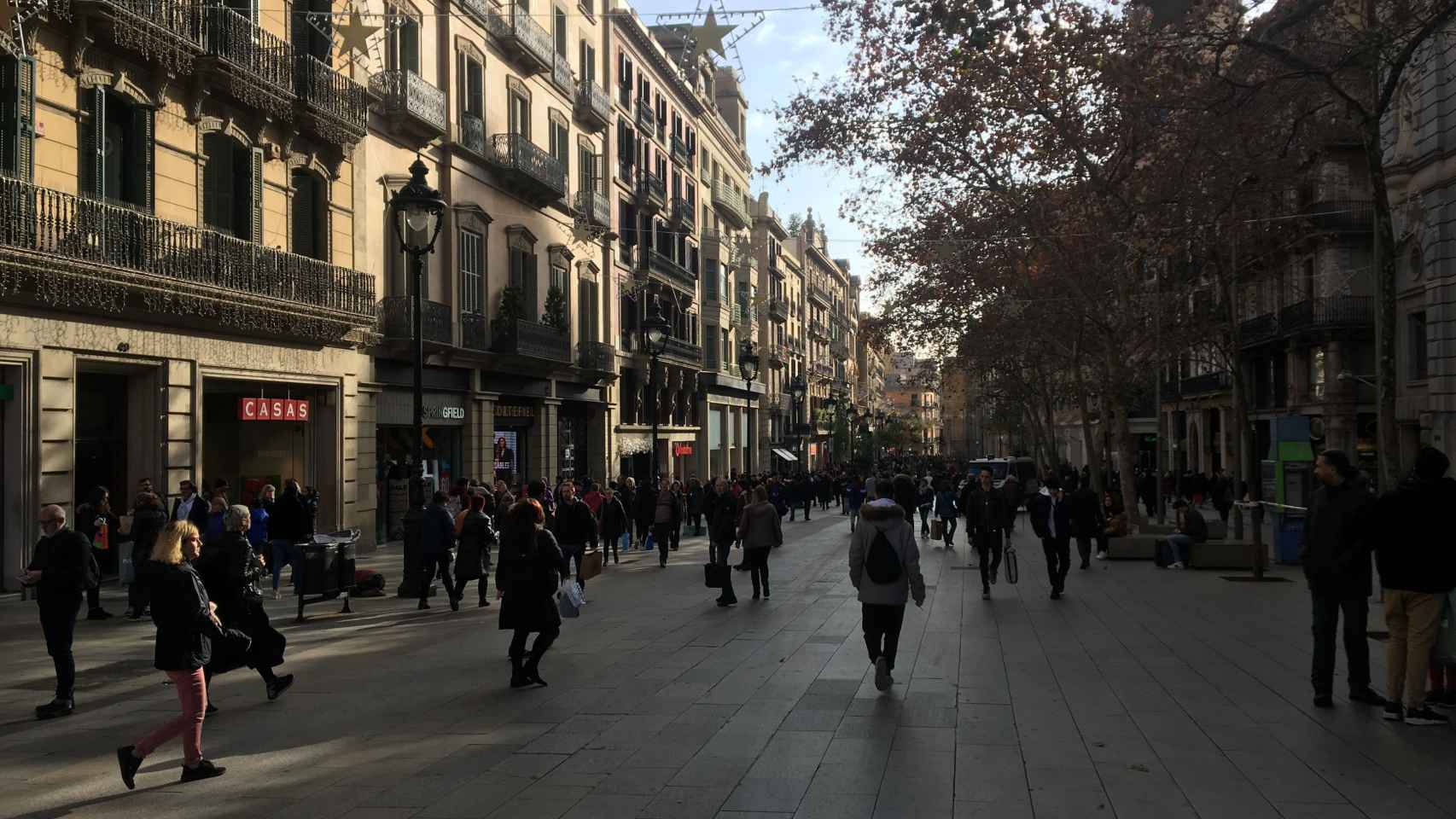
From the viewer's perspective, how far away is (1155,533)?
84.2 feet

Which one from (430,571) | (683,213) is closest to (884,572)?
(430,571)

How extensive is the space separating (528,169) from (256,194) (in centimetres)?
1126

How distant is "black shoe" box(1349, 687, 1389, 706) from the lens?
8422 millimetres

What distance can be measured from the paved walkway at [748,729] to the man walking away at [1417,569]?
0.34 metres

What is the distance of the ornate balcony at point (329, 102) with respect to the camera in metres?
21.0

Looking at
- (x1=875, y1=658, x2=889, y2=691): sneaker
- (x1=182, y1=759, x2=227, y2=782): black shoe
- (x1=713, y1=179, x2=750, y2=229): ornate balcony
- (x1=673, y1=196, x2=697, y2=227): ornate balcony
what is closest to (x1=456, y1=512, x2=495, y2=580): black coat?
(x1=875, y1=658, x2=889, y2=691): sneaker

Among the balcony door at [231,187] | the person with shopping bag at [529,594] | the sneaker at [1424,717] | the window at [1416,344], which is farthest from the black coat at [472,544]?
the window at [1416,344]

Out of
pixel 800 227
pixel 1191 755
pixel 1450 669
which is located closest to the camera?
pixel 1191 755

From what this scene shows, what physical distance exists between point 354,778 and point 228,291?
13698 mm

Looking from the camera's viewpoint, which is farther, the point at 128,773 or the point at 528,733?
the point at 528,733

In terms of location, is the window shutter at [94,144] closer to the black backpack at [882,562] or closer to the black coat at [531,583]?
the black coat at [531,583]

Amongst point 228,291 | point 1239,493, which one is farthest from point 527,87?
point 1239,493

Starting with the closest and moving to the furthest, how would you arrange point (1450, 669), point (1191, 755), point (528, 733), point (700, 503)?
point (1191, 755) → point (528, 733) → point (1450, 669) → point (700, 503)

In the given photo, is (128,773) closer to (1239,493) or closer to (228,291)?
(228,291)
